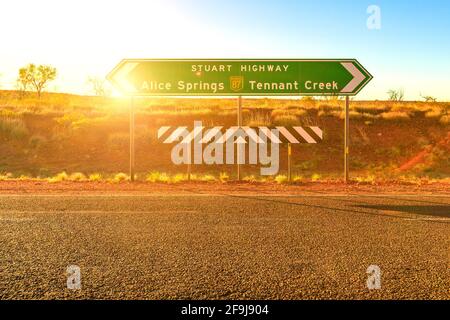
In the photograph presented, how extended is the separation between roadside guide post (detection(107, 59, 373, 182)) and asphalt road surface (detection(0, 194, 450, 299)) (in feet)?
20.0

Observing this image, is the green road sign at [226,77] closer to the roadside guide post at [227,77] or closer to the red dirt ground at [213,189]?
the roadside guide post at [227,77]

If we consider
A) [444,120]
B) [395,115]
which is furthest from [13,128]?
[444,120]

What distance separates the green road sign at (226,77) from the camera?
14625 mm

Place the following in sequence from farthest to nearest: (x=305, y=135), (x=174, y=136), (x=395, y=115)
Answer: (x=395, y=115), (x=305, y=135), (x=174, y=136)

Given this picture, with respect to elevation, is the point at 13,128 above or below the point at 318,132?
above

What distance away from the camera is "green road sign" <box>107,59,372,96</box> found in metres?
14.6

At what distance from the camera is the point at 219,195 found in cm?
1048

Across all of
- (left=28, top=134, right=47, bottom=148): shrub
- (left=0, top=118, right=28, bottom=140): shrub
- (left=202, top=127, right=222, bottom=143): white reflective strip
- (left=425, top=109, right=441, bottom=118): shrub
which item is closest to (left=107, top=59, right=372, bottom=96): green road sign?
(left=202, top=127, right=222, bottom=143): white reflective strip

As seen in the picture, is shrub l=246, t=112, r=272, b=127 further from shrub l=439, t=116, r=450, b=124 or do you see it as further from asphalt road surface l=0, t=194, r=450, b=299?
asphalt road surface l=0, t=194, r=450, b=299

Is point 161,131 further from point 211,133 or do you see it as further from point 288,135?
point 288,135

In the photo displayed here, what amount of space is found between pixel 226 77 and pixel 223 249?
973 cm

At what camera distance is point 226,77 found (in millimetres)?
14758
